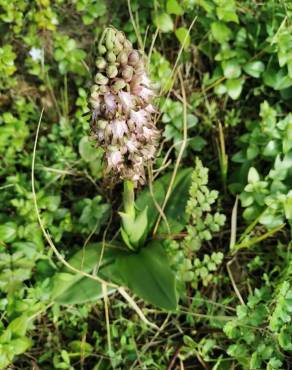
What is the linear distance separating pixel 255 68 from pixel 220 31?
0.31 metres

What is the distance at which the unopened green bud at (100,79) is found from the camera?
Answer: 2096 mm

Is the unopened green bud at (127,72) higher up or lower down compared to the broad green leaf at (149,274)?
higher up

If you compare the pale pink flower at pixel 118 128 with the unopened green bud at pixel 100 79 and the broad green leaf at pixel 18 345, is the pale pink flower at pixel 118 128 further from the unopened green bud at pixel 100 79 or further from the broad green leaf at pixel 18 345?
the broad green leaf at pixel 18 345

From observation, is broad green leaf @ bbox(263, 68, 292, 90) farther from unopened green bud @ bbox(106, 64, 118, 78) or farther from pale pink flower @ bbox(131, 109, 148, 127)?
unopened green bud @ bbox(106, 64, 118, 78)

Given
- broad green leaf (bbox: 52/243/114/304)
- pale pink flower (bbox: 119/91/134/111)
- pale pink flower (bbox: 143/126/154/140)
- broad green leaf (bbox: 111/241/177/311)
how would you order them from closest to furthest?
pale pink flower (bbox: 119/91/134/111) < pale pink flower (bbox: 143/126/154/140) < broad green leaf (bbox: 111/241/177/311) < broad green leaf (bbox: 52/243/114/304)

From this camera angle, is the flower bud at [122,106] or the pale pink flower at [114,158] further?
the pale pink flower at [114,158]

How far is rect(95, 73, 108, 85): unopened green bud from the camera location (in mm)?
2096

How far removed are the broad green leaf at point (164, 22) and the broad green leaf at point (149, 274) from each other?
51.7 inches

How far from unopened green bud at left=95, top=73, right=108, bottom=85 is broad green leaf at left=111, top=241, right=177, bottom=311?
1.04 m

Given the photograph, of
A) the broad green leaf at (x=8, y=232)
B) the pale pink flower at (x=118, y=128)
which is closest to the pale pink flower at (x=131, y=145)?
the pale pink flower at (x=118, y=128)

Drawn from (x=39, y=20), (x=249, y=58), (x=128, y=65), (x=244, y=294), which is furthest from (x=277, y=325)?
(x=39, y=20)

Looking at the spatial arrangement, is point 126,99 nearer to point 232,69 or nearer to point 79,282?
point 79,282

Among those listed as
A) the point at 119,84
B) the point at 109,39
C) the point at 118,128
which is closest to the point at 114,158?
the point at 118,128

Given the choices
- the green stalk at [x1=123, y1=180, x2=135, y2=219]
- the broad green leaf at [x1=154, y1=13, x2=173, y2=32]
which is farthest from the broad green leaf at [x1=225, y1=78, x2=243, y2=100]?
the green stalk at [x1=123, y1=180, x2=135, y2=219]
